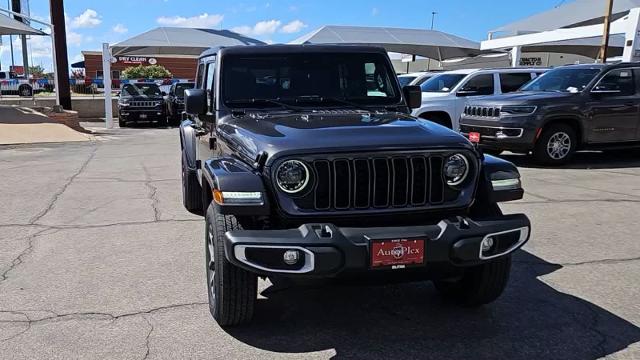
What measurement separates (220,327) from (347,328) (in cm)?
83

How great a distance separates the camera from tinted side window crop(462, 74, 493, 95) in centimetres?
1317

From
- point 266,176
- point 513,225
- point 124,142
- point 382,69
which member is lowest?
point 124,142

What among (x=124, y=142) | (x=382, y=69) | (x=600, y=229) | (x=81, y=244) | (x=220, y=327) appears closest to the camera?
(x=220, y=327)

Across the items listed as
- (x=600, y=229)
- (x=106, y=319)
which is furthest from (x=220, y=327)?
(x=600, y=229)

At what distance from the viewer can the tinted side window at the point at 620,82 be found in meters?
10.9

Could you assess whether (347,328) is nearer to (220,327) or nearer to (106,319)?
(220,327)

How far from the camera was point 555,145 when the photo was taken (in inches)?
418

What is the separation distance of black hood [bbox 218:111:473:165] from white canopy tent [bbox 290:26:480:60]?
2329cm

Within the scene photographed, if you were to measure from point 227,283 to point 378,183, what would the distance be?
1085mm

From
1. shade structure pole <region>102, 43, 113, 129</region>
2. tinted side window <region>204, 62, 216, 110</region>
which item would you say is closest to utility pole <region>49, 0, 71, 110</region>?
shade structure pole <region>102, 43, 113, 129</region>

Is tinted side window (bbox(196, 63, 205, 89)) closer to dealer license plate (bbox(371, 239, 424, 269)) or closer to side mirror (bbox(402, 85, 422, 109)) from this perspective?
side mirror (bbox(402, 85, 422, 109))

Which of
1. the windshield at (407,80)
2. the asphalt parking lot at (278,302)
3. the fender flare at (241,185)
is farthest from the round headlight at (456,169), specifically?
the windshield at (407,80)

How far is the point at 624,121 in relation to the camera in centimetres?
1085

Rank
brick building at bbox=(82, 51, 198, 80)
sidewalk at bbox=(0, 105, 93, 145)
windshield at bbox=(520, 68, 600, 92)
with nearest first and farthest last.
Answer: windshield at bbox=(520, 68, 600, 92), sidewalk at bbox=(0, 105, 93, 145), brick building at bbox=(82, 51, 198, 80)
